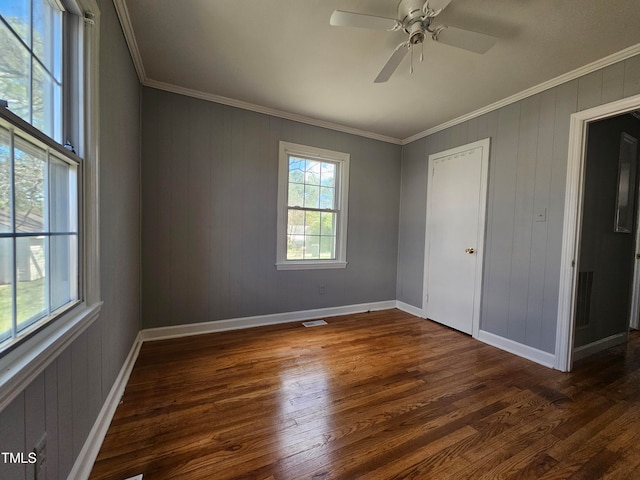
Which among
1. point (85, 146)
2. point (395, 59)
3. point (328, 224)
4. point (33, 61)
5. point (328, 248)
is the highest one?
point (395, 59)

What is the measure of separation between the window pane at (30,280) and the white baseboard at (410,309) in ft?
12.3

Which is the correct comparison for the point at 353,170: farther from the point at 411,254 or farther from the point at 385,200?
the point at 411,254

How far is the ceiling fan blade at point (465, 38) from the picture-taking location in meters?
1.56

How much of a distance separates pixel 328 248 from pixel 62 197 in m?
2.88

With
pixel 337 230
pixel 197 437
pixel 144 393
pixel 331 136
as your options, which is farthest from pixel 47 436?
pixel 331 136

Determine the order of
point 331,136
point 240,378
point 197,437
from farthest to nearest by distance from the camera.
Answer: point 331,136, point 240,378, point 197,437

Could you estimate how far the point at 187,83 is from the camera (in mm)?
2645

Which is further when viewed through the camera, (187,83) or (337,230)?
(337,230)

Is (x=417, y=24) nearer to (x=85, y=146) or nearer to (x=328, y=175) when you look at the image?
(x=85, y=146)

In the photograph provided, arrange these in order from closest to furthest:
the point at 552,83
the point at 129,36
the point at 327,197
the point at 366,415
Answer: the point at 366,415
the point at 129,36
the point at 552,83
the point at 327,197

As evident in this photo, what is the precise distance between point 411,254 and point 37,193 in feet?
12.6

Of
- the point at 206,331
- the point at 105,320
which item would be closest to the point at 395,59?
the point at 105,320

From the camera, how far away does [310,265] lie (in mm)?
3527

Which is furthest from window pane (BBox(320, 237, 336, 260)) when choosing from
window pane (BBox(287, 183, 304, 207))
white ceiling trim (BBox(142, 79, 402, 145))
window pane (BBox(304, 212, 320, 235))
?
white ceiling trim (BBox(142, 79, 402, 145))
